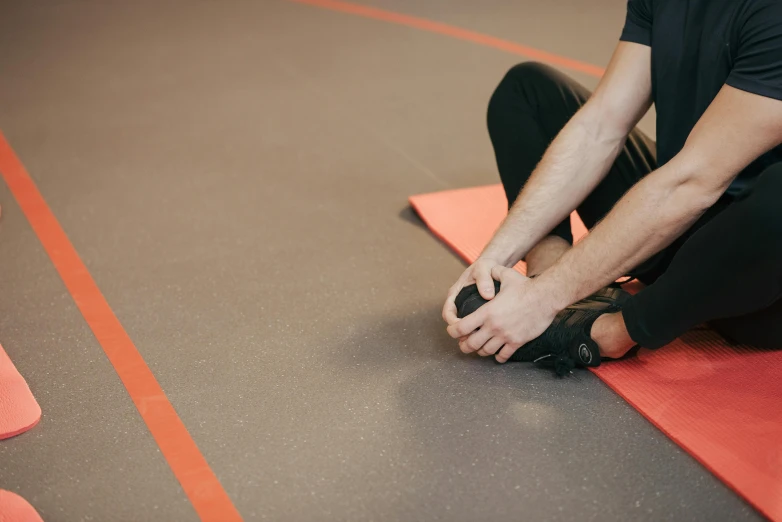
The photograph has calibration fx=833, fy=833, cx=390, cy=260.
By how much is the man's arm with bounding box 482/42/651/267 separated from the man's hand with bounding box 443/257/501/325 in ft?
0.27

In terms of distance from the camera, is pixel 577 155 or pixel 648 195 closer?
pixel 648 195

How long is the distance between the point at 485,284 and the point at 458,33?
3.30 metres

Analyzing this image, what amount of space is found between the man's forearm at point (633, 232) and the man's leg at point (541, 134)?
32 cm

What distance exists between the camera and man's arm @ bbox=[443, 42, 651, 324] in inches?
76.5

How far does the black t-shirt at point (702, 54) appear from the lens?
5.21 ft

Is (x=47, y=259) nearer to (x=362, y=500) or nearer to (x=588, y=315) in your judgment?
(x=362, y=500)

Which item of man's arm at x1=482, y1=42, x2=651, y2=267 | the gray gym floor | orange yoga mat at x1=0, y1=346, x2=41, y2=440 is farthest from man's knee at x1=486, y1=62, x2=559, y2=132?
orange yoga mat at x1=0, y1=346, x2=41, y2=440

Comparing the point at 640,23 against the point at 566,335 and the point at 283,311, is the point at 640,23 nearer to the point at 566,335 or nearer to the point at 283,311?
the point at 566,335

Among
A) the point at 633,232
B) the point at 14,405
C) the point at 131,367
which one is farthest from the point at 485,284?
the point at 14,405

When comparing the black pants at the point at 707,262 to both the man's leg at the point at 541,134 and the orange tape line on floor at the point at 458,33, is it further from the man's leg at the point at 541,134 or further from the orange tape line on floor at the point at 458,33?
the orange tape line on floor at the point at 458,33

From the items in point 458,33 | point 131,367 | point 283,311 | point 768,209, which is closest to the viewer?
point 768,209

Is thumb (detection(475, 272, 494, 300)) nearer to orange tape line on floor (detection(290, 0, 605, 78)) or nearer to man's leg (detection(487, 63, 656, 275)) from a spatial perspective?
man's leg (detection(487, 63, 656, 275))

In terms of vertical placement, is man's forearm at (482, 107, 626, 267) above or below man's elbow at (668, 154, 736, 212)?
below

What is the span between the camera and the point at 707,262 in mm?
1608
